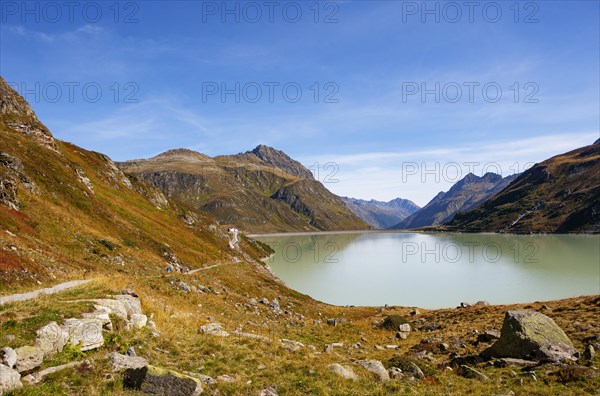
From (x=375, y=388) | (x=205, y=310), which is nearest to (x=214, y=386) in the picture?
(x=375, y=388)

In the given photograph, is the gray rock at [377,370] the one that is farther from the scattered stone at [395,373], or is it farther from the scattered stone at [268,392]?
the scattered stone at [268,392]

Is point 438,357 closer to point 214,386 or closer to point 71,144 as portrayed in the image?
point 214,386

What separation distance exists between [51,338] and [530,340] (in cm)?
2217

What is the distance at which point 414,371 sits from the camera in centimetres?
1717

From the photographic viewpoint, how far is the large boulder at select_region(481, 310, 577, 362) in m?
18.8

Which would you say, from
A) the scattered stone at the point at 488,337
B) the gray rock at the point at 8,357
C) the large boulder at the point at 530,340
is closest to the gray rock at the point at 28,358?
the gray rock at the point at 8,357

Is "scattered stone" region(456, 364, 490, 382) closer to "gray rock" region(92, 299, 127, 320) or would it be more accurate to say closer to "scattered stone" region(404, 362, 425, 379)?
"scattered stone" region(404, 362, 425, 379)

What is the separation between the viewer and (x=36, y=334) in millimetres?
12188

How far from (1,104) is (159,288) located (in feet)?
255

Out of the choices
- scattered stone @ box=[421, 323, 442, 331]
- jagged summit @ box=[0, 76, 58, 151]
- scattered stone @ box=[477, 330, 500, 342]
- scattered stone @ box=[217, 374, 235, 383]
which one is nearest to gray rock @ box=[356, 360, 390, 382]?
scattered stone @ box=[217, 374, 235, 383]

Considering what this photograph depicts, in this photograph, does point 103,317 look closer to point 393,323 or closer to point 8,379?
point 8,379

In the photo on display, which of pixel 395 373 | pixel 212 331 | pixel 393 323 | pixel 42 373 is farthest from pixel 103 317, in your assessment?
pixel 393 323

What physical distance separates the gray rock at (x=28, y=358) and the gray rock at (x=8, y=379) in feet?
2.32

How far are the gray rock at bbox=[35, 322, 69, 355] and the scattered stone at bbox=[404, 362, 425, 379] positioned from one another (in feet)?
47.5
